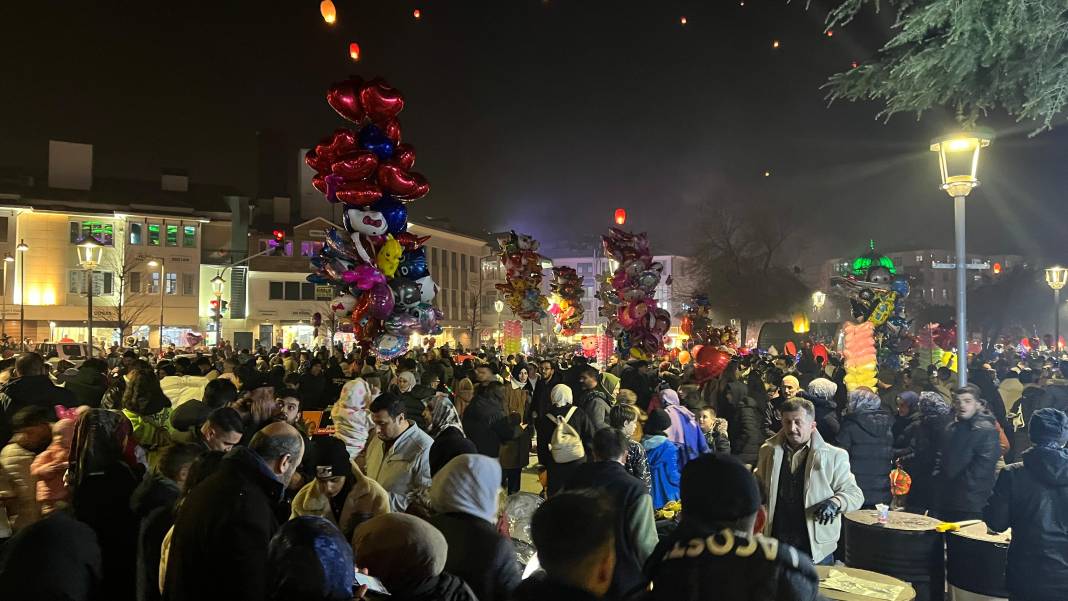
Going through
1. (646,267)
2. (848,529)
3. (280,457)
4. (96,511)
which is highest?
(646,267)

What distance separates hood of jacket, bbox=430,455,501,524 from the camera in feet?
11.2

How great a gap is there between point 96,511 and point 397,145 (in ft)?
21.6

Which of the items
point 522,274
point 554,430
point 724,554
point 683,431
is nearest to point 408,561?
point 724,554

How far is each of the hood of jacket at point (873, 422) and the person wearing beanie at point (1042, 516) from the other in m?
2.22

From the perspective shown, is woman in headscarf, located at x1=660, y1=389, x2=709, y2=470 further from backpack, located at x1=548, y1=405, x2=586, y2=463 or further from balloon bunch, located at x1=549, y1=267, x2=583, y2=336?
balloon bunch, located at x1=549, y1=267, x2=583, y2=336

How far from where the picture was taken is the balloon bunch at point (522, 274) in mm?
20797

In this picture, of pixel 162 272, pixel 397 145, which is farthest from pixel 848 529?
pixel 162 272

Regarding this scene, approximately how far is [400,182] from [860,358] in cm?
900

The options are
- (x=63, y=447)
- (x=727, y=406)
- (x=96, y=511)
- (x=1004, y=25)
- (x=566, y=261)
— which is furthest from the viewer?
(x=566, y=261)

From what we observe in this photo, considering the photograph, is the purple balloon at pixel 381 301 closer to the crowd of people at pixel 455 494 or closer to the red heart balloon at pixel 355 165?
the crowd of people at pixel 455 494

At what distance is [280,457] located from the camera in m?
3.99

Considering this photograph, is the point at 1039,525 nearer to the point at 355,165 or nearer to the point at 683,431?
the point at 683,431

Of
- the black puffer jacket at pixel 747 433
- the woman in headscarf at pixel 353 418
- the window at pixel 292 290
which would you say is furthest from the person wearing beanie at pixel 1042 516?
the window at pixel 292 290

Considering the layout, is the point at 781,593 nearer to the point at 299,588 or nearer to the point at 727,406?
the point at 299,588
